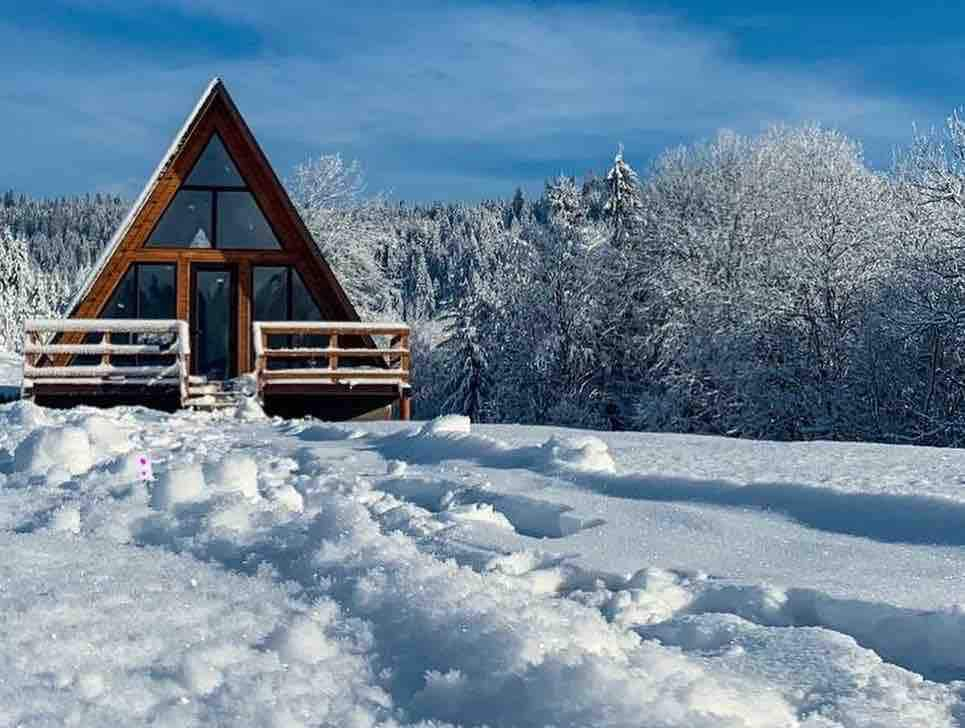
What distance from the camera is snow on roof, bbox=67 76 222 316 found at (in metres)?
17.2

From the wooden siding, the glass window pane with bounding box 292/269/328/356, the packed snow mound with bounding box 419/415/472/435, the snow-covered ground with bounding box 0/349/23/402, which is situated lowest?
the snow-covered ground with bounding box 0/349/23/402

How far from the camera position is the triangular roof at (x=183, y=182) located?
1731cm

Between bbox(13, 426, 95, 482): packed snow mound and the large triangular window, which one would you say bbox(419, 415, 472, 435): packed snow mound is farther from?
the large triangular window

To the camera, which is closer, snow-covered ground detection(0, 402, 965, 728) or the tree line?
snow-covered ground detection(0, 402, 965, 728)

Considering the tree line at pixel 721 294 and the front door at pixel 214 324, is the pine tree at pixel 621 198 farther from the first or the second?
the front door at pixel 214 324

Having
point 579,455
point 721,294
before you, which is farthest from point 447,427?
point 721,294

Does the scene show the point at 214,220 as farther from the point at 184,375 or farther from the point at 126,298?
the point at 184,375

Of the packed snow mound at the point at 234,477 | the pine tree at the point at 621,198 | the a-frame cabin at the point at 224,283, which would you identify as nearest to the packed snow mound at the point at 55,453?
the packed snow mound at the point at 234,477

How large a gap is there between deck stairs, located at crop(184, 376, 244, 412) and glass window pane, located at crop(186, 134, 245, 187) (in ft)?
11.6

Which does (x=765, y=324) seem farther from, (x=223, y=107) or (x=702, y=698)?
(x=702, y=698)

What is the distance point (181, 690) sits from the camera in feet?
11.1

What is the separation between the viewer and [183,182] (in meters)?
17.9

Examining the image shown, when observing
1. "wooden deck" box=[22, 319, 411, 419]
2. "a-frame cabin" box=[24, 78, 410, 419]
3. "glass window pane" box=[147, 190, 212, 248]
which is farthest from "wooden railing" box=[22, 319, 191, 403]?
"glass window pane" box=[147, 190, 212, 248]

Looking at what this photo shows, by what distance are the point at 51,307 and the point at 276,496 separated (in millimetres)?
90662
